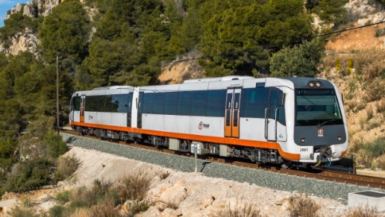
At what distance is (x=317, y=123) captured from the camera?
1557 centimetres

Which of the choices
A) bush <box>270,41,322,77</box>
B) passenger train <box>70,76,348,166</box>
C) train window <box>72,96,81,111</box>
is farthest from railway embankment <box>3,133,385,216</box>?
train window <box>72,96,81,111</box>

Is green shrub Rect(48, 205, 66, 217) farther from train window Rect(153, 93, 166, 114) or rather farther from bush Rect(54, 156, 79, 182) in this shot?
bush Rect(54, 156, 79, 182)

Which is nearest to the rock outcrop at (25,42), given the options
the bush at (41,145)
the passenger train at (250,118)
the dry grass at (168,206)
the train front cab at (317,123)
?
the bush at (41,145)

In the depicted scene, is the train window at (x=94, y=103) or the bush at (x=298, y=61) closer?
the bush at (x=298, y=61)

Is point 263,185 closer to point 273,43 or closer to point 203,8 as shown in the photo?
point 273,43

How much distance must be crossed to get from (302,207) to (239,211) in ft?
5.44

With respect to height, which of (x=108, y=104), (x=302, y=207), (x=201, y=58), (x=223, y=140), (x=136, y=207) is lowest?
(x=136, y=207)

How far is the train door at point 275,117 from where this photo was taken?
1553cm

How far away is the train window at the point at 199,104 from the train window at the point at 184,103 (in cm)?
36

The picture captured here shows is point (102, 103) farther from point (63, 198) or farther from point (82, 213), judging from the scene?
point (82, 213)

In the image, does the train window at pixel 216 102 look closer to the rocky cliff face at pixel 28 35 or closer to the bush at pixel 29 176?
the bush at pixel 29 176

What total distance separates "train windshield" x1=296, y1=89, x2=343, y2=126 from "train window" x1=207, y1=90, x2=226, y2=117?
398 centimetres

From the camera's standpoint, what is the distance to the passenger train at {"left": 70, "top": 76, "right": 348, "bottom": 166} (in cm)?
1541

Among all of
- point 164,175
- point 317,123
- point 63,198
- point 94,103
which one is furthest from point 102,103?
point 317,123
